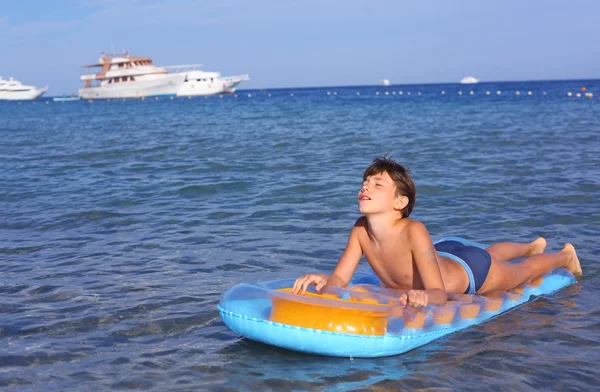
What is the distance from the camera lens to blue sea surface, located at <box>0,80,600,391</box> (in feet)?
10.4

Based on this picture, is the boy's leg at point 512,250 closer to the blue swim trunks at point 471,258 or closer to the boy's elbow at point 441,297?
the blue swim trunks at point 471,258

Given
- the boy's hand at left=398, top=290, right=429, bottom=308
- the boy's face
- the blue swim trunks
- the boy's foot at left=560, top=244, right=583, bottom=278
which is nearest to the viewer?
the boy's hand at left=398, top=290, right=429, bottom=308

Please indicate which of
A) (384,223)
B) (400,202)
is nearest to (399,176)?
(400,202)

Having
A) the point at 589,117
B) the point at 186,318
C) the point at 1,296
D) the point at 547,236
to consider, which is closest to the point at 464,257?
the point at 186,318

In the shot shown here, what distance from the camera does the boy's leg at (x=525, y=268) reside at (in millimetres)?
4141

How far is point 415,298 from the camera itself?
11.1ft

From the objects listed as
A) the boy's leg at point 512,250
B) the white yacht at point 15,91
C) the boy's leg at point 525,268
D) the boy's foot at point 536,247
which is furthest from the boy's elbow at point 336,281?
the white yacht at point 15,91

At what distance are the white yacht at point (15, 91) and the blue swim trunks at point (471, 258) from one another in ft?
236

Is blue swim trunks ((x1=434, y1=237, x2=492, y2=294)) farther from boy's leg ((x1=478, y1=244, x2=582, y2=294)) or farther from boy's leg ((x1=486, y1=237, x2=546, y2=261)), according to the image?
boy's leg ((x1=486, y1=237, x2=546, y2=261))

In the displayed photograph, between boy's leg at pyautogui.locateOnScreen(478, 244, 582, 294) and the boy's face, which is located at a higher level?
the boy's face

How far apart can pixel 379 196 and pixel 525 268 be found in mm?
1392

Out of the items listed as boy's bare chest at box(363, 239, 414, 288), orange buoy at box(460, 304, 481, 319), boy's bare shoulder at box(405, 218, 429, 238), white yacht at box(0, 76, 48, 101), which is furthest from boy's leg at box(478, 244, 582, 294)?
white yacht at box(0, 76, 48, 101)

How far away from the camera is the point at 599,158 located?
9.96 m

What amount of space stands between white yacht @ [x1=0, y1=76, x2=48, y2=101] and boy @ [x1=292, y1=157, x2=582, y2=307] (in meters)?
72.0
